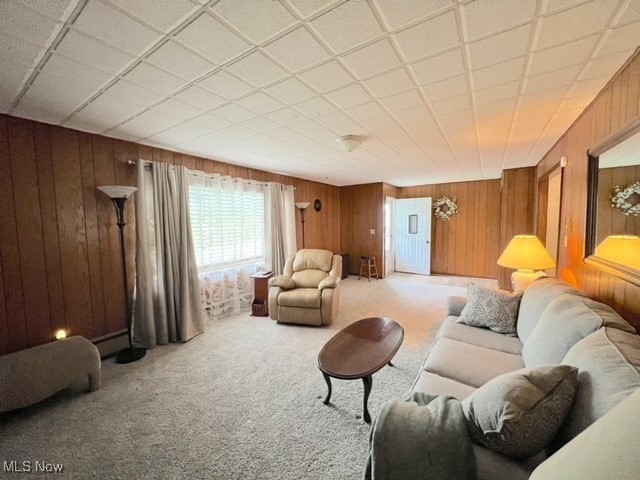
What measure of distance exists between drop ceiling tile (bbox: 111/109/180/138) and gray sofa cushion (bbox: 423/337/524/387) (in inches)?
109

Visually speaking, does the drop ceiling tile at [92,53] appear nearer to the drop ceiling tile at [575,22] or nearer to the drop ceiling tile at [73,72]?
the drop ceiling tile at [73,72]

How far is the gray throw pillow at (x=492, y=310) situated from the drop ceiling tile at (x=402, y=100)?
166 cm

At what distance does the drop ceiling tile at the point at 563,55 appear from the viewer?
4.33 ft

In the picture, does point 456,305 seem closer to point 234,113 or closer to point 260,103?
point 260,103

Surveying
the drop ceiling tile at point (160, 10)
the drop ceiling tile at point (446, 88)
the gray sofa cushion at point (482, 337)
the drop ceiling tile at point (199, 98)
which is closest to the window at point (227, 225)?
the drop ceiling tile at point (199, 98)

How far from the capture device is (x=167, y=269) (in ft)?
9.87

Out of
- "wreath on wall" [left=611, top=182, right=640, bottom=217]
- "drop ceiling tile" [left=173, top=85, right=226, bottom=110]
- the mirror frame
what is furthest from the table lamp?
"drop ceiling tile" [left=173, top=85, right=226, bottom=110]

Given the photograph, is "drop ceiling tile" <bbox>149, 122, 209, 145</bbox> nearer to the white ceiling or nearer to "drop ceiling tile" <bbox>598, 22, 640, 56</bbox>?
the white ceiling

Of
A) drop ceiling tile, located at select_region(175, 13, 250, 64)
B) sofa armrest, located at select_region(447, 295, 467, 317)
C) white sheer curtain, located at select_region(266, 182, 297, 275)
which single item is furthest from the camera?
white sheer curtain, located at select_region(266, 182, 297, 275)

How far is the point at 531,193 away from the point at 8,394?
6458 millimetres

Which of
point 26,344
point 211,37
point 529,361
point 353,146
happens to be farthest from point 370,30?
point 26,344

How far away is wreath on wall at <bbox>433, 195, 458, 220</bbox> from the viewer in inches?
243

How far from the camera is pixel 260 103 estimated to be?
1.96 meters
